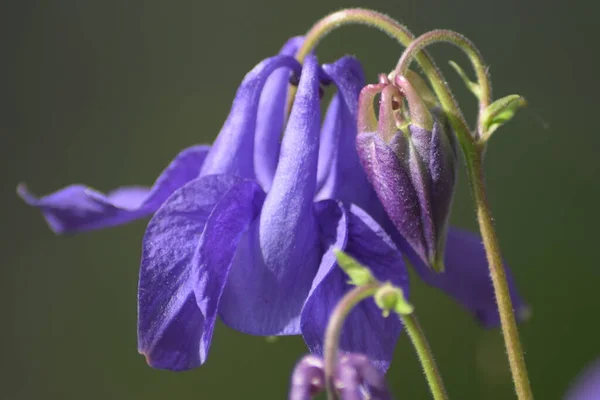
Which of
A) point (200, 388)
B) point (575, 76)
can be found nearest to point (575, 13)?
point (575, 76)

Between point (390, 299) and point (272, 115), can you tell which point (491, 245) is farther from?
point (272, 115)

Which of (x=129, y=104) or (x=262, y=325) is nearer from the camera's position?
(x=262, y=325)

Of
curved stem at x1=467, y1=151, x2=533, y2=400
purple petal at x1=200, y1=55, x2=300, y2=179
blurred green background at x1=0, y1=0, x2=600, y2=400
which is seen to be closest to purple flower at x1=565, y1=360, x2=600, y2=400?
curved stem at x1=467, y1=151, x2=533, y2=400

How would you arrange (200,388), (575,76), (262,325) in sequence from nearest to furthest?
1. (262,325)
2. (200,388)
3. (575,76)

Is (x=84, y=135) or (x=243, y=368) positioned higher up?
(x=84, y=135)

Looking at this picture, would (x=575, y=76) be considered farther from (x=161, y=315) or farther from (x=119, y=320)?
(x=161, y=315)

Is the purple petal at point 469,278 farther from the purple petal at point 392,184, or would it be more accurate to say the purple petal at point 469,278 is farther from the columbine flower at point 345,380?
the columbine flower at point 345,380

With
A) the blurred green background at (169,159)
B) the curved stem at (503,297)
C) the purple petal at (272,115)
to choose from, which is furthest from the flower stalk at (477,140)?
the blurred green background at (169,159)

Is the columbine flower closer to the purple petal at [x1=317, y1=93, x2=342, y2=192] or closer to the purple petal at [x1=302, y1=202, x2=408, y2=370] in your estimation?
the purple petal at [x1=302, y1=202, x2=408, y2=370]
